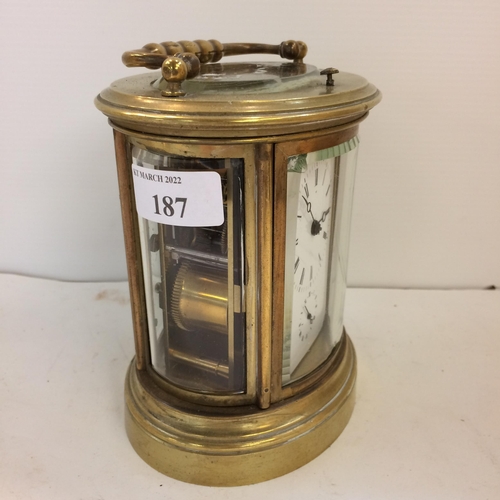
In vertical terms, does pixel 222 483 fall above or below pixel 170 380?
below

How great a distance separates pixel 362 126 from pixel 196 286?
0.68 metres

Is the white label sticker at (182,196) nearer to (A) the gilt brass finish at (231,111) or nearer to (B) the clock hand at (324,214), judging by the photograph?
(A) the gilt brass finish at (231,111)

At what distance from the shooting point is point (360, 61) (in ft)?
4.08

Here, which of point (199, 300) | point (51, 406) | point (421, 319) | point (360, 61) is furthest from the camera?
point (421, 319)

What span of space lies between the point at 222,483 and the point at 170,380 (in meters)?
0.20

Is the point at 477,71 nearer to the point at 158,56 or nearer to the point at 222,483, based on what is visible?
the point at 158,56

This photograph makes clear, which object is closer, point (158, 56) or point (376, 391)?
point (158, 56)

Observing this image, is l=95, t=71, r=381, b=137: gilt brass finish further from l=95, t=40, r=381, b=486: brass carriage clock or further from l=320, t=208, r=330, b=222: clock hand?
l=320, t=208, r=330, b=222: clock hand

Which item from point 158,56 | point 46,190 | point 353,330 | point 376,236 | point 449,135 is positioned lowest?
point 353,330

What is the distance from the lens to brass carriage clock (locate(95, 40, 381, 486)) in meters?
0.73

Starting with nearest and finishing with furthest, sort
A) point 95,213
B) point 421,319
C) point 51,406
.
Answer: point 51,406 < point 421,319 < point 95,213

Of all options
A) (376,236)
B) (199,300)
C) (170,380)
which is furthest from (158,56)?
(376,236)

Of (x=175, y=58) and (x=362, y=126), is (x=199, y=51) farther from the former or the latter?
(x=362, y=126)

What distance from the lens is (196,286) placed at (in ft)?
2.91
